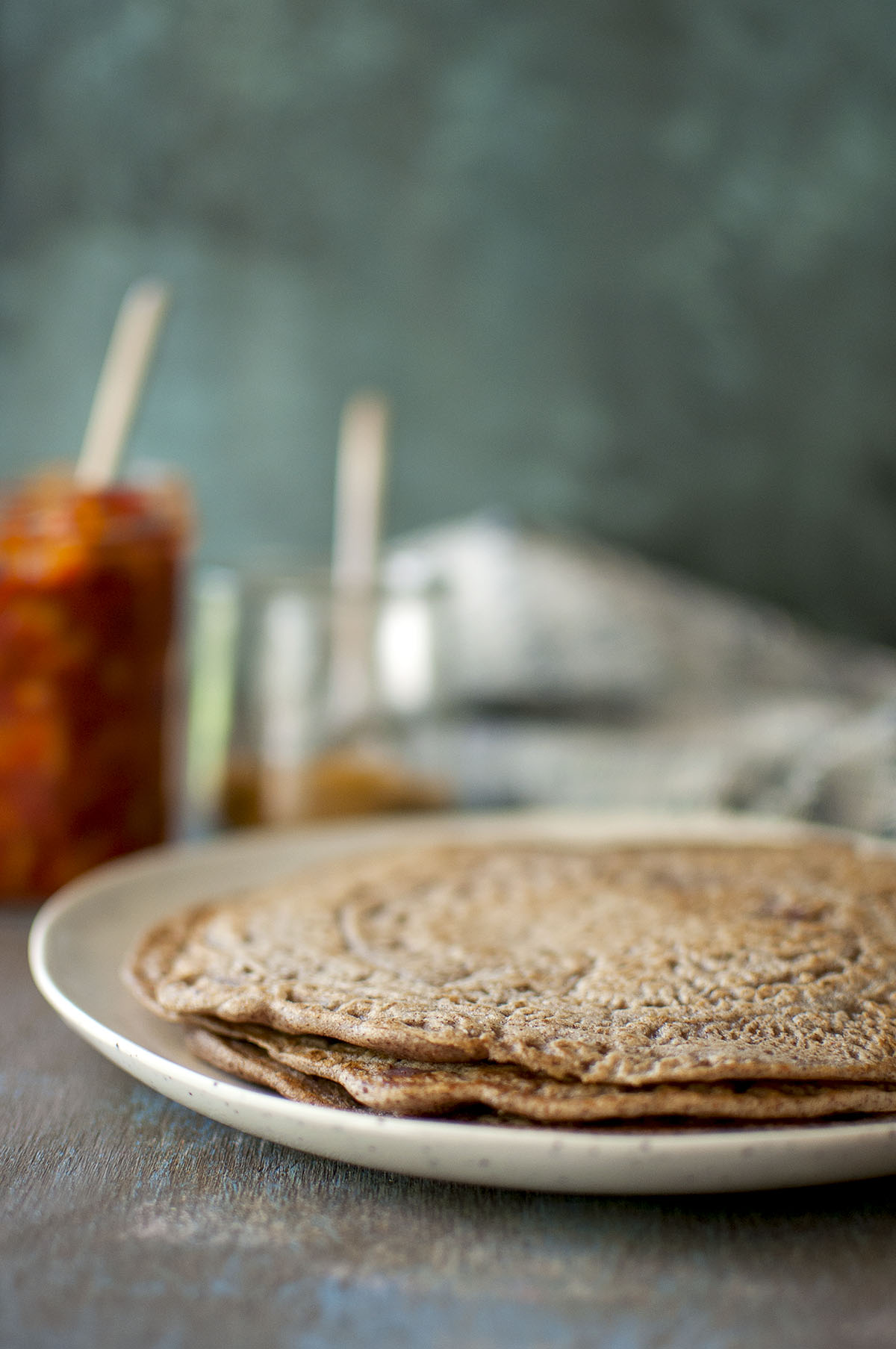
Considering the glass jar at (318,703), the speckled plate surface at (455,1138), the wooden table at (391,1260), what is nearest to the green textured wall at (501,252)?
the glass jar at (318,703)

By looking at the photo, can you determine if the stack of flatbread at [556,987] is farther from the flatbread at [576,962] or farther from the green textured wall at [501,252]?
the green textured wall at [501,252]

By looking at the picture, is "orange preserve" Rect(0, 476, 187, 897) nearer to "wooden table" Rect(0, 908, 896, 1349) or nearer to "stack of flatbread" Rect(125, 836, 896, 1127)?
"stack of flatbread" Rect(125, 836, 896, 1127)

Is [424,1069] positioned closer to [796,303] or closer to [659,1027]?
[659,1027]

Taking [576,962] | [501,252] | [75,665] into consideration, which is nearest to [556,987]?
[576,962]

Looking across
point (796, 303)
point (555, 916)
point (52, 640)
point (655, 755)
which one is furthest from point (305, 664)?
point (796, 303)

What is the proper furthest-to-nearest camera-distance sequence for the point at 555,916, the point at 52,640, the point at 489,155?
the point at 489,155 → the point at 52,640 → the point at 555,916

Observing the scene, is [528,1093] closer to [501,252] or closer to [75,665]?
[75,665]

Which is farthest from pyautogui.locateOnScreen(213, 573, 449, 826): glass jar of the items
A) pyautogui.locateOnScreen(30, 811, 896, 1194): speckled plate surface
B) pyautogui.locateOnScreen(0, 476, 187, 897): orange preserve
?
pyautogui.locateOnScreen(30, 811, 896, 1194): speckled plate surface
